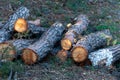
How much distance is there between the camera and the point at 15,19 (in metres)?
9.06

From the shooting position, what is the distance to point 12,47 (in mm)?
7766

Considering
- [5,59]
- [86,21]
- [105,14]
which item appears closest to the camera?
[5,59]

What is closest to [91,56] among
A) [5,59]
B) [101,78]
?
[101,78]

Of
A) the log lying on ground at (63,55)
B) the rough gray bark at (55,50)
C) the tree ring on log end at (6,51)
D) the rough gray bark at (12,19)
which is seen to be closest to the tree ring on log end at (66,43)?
the log lying on ground at (63,55)

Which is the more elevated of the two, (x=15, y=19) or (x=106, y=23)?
(x=15, y=19)

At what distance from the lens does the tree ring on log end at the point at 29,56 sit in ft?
25.7

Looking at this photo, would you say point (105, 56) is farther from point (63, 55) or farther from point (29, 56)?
point (29, 56)

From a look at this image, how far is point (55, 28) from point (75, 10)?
320 centimetres

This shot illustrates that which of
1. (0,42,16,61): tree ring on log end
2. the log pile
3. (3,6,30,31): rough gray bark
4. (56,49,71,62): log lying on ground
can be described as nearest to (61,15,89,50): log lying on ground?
the log pile

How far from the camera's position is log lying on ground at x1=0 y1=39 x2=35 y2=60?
24.3ft

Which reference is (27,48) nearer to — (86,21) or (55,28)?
(55,28)

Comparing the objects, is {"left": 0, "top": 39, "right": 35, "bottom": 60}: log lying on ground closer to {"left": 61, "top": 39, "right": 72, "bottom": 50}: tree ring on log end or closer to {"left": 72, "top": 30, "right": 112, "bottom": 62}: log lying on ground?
{"left": 61, "top": 39, "right": 72, "bottom": 50}: tree ring on log end

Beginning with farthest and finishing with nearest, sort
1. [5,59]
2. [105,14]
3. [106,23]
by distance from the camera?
1. [105,14]
2. [106,23]
3. [5,59]

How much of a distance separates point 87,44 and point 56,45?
87 cm
